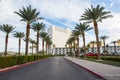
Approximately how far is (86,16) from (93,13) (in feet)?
10.2

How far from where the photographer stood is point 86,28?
7138cm

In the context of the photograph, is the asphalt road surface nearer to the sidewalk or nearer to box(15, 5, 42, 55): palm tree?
the sidewalk

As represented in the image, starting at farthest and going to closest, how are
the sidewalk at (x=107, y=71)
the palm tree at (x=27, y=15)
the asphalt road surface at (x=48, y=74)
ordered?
the palm tree at (x=27, y=15) → the sidewalk at (x=107, y=71) → the asphalt road surface at (x=48, y=74)

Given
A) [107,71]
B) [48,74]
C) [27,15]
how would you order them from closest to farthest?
[48,74], [107,71], [27,15]

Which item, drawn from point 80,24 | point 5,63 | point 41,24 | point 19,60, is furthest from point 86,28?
point 5,63

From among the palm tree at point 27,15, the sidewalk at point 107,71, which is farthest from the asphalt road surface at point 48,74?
the palm tree at point 27,15

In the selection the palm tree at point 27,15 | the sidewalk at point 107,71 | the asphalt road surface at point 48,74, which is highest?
the palm tree at point 27,15

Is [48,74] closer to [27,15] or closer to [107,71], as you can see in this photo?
[107,71]

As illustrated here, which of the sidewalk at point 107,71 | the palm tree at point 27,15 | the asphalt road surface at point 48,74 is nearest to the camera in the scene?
the asphalt road surface at point 48,74

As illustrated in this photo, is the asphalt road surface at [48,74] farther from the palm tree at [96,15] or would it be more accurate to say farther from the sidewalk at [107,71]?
the palm tree at [96,15]

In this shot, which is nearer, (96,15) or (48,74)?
(48,74)

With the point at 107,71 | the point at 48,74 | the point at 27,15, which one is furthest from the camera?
the point at 27,15

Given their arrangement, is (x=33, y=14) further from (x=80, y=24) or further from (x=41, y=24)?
(x=80, y=24)

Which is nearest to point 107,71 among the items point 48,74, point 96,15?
point 48,74
